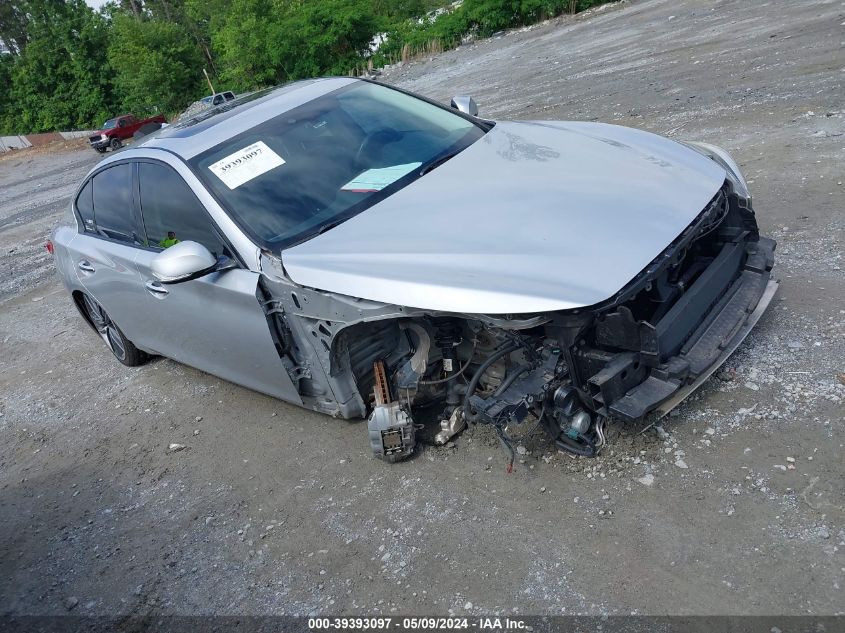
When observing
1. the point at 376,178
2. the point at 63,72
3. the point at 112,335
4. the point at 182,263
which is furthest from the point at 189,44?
the point at 182,263

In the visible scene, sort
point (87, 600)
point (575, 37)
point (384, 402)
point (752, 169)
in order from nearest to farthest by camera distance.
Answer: point (87, 600)
point (384, 402)
point (752, 169)
point (575, 37)

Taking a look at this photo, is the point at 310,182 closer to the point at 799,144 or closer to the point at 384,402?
the point at 384,402

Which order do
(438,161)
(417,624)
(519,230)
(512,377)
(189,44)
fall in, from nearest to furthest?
(417,624) < (519,230) < (512,377) < (438,161) < (189,44)

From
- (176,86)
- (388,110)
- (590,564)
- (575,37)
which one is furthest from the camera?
(176,86)

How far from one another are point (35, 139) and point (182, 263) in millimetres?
42816

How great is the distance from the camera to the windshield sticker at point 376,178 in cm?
375

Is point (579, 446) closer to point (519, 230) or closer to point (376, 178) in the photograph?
point (519, 230)

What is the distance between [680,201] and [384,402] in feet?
5.71

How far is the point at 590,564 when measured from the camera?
2723mm

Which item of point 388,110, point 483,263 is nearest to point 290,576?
point 483,263

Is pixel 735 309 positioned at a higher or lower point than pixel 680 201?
lower

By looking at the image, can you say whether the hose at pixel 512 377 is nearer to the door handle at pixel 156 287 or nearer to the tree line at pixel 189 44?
the door handle at pixel 156 287

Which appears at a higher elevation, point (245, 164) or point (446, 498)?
point (245, 164)

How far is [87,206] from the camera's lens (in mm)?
5082
